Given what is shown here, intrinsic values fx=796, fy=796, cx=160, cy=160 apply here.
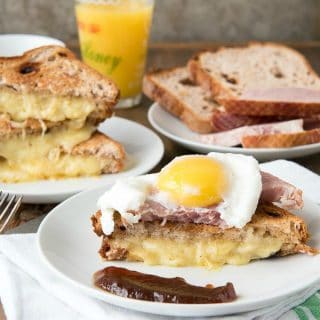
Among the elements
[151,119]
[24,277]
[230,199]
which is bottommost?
[151,119]

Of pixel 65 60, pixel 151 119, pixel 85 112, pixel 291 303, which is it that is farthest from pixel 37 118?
pixel 291 303

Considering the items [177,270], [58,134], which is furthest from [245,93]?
[177,270]

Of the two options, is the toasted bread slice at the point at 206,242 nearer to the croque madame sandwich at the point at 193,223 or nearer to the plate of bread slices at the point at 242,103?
the croque madame sandwich at the point at 193,223

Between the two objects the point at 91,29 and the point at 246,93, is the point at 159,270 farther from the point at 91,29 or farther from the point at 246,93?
the point at 91,29

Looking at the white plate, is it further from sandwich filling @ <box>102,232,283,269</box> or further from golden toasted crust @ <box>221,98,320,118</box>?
sandwich filling @ <box>102,232,283,269</box>

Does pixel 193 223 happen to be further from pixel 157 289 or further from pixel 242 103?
pixel 242 103

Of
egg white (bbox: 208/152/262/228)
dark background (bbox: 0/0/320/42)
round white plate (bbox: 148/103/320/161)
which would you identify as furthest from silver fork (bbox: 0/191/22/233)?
dark background (bbox: 0/0/320/42)
